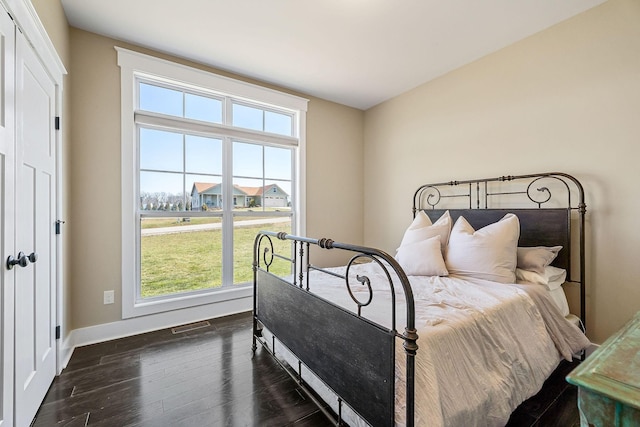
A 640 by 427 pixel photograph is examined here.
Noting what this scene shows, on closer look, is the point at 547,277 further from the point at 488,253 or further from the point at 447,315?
the point at 447,315

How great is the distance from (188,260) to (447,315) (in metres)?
2.58

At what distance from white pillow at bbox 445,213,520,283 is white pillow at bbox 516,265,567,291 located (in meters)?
0.10

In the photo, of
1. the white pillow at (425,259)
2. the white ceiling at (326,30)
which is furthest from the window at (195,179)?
the white pillow at (425,259)

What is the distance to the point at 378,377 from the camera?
3.56 ft

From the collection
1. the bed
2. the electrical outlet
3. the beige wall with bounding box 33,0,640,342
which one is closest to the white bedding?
the bed

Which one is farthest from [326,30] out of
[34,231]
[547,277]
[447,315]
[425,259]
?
[547,277]

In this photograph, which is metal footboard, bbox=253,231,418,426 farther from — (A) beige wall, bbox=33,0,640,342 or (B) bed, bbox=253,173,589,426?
(A) beige wall, bbox=33,0,640,342

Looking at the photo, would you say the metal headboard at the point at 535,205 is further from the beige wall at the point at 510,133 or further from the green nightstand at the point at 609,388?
the green nightstand at the point at 609,388

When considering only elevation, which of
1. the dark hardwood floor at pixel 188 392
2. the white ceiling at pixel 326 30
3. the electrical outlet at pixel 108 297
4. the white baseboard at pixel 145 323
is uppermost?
the white ceiling at pixel 326 30

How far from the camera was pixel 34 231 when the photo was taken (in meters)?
1.57

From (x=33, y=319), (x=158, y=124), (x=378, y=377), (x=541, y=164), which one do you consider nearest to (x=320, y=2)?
(x=158, y=124)

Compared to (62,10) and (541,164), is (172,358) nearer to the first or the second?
(62,10)

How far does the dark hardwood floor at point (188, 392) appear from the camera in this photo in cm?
153

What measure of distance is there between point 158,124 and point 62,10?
982mm
